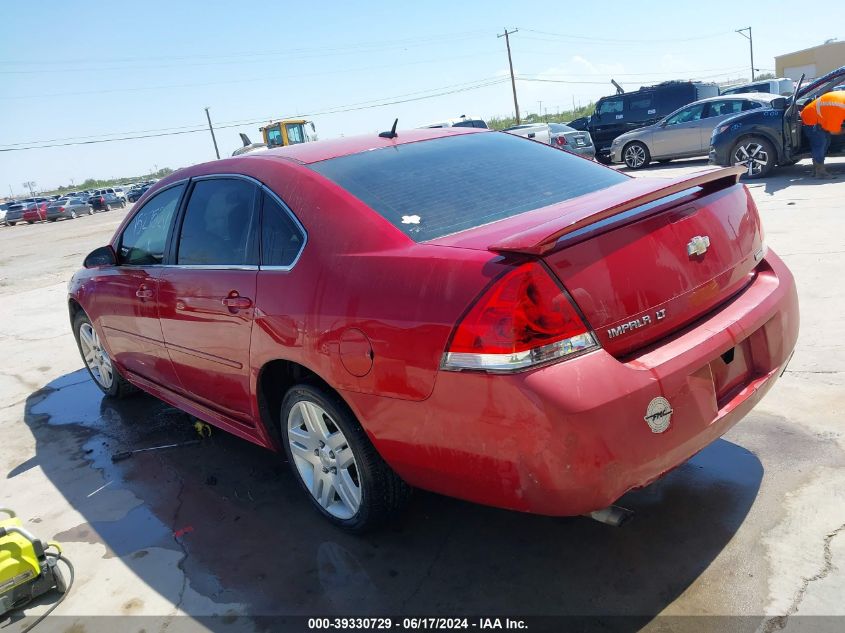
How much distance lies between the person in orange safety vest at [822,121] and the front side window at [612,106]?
32.1 ft

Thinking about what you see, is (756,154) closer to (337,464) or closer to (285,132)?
(337,464)

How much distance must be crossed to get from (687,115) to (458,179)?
1479 cm

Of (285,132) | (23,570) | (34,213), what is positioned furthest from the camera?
(34,213)

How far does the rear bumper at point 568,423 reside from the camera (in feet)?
6.79

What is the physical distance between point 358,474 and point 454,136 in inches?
72.6

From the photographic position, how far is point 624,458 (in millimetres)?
2121

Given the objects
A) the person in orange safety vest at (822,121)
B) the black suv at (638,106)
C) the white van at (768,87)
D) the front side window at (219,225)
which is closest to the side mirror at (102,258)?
the front side window at (219,225)

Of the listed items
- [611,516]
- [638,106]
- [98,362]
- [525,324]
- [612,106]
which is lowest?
[611,516]

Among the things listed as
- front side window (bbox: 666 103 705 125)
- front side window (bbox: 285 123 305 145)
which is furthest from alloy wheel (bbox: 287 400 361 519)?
front side window (bbox: 285 123 305 145)

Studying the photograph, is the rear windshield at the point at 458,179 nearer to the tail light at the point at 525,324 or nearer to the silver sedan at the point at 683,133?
the tail light at the point at 525,324

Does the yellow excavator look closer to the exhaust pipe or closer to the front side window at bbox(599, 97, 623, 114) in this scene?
the front side window at bbox(599, 97, 623, 114)

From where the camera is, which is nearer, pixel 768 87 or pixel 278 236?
pixel 278 236

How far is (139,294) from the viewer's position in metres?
4.02

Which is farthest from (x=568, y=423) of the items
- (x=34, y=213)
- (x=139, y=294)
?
(x=34, y=213)
